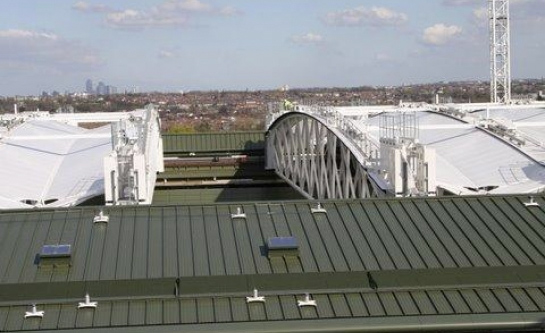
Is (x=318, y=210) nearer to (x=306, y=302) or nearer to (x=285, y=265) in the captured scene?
(x=285, y=265)

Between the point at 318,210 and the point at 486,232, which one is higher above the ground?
the point at 318,210

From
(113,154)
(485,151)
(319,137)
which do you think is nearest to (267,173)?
(319,137)

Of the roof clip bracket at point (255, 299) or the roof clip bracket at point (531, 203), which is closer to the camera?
the roof clip bracket at point (255, 299)

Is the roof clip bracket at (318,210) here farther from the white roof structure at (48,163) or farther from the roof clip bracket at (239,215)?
the white roof structure at (48,163)

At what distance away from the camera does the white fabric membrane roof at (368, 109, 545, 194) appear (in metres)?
42.4

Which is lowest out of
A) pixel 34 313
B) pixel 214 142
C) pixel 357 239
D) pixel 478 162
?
pixel 214 142

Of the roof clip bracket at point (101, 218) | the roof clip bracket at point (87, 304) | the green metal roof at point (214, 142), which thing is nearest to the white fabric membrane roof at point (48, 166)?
the green metal roof at point (214, 142)

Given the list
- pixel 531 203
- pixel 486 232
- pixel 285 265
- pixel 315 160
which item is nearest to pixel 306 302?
pixel 285 265

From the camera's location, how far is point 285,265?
20.6m

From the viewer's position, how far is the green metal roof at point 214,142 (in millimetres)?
77750

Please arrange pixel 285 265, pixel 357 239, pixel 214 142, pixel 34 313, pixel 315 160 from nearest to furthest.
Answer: pixel 34 313 < pixel 285 265 < pixel 357 239 < pixel 315 160 < pixel 214 142

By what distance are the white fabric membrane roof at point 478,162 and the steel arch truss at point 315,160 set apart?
3.15m

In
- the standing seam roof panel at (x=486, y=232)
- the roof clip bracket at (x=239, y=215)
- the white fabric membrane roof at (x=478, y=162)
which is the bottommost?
the white fabric membrane roof at (x=478, y=162)

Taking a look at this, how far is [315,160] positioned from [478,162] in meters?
10.8
